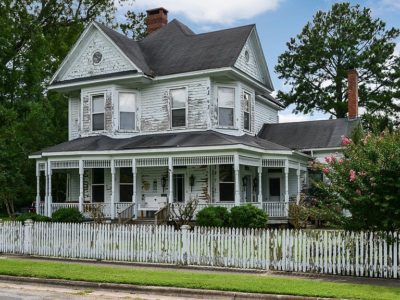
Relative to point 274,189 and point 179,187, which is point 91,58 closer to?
point 179,187

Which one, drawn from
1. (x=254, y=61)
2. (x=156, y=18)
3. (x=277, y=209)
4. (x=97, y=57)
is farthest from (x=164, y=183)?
(x=156, y=18)

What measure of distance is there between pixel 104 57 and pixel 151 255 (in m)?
14.2

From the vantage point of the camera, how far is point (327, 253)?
12.6m

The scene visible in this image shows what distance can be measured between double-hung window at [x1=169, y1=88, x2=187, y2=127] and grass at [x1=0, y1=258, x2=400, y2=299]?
38.9ft

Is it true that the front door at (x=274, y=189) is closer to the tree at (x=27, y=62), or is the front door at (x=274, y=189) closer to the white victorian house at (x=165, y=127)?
the white victorian house at (x=165, y=127)

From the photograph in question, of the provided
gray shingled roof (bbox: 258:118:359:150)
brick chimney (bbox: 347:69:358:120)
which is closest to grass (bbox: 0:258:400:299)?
gray shingled roof (bbox: 258:118:359:150)

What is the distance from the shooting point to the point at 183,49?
2677cm

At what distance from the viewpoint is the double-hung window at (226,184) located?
23781mm

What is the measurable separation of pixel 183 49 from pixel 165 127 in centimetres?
453

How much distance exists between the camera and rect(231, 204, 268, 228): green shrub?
18.8 metres

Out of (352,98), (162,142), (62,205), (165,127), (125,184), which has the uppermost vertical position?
(352,98)

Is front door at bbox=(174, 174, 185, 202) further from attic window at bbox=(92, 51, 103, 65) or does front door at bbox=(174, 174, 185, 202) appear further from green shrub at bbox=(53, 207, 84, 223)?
attic window at bbox=(92, 51, 103, 65)

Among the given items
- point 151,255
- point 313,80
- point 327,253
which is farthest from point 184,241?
point 313,80

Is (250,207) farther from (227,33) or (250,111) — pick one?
(227,33)
